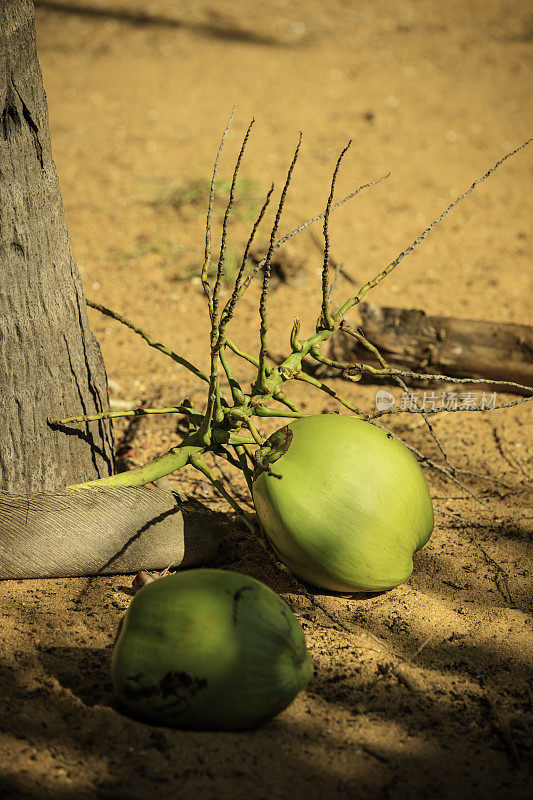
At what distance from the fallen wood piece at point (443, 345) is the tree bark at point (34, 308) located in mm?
1426

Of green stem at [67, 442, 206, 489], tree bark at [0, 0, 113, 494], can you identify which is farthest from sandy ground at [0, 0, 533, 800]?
tree bark at [0, 0, 113, 494]

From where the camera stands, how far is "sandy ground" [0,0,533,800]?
1.57m

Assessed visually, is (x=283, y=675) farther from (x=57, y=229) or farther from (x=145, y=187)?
(x=145, y=187)

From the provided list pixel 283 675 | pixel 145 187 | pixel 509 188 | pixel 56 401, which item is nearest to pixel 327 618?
pixel 283 675

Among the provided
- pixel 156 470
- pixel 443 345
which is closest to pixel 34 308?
pixel 156 470

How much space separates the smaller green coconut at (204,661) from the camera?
157 cm

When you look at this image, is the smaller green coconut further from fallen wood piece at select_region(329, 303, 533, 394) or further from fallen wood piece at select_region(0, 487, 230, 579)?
fallen wood piece at select_region(329, 303, 533, 394)

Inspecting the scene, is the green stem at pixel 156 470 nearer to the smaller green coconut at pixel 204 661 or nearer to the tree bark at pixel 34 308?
the tree bark at pixel 34 308

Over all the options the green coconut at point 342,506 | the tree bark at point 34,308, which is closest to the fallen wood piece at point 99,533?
the tree bark at point 34,308

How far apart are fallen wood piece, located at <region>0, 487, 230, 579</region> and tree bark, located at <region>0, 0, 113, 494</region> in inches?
7.6

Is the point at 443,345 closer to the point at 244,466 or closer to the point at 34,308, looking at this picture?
the point at 244,466

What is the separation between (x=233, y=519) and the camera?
2.60m

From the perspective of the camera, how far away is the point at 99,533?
2.21m

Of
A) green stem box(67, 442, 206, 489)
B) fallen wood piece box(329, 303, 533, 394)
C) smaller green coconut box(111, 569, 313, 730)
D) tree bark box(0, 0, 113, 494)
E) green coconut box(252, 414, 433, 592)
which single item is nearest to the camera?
smaller green coconut box(111, 569, 313, 730)
